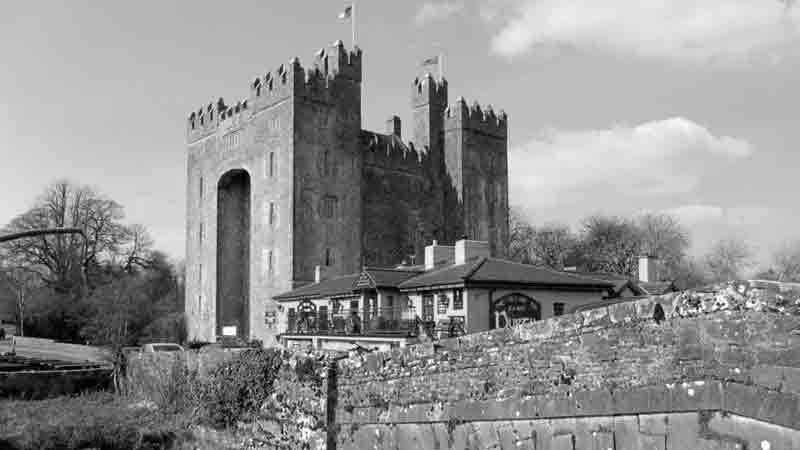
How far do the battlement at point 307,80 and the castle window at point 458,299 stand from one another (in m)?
27.4

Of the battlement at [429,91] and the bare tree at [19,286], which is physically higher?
the battlement at [429,91]

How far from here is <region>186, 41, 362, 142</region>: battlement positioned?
51594 mm

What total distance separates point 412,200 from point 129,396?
36988mm

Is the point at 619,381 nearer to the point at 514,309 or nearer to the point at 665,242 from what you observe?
the point at 514,309

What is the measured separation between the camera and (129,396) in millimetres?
25766

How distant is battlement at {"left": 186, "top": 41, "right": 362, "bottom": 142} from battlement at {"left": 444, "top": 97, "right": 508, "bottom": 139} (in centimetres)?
1050

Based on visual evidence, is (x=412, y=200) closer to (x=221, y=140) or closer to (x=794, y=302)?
(x=221, y=140)

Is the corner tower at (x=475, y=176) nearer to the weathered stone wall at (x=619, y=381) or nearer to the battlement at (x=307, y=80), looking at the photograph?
the battlement at (x=307, y=80)

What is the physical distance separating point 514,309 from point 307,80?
2934 centimetres

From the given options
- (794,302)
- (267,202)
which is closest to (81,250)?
Answer: (267,202)

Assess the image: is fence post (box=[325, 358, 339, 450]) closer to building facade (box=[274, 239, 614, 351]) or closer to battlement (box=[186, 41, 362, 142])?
building facade (box=[274, 239, 614, 351])

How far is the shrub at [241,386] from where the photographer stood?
47.3 ft

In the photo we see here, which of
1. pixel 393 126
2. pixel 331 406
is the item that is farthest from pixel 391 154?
pixel 331 406

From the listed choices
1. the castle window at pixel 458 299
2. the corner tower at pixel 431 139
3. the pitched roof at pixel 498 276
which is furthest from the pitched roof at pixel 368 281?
the corner tower at pixel 431 139
